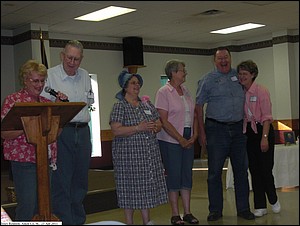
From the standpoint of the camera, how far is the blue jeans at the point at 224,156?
351 centimetres

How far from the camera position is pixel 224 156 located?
11.7 ft

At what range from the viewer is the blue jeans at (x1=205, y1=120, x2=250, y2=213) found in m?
3.51

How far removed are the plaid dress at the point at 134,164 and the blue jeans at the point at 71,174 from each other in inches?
9.4

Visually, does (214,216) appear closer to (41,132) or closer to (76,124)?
(76,124)

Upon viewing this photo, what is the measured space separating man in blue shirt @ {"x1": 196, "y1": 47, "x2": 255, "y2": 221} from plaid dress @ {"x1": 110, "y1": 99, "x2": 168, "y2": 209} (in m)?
0.57

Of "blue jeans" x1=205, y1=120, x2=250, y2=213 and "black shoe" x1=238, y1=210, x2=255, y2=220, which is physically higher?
"blue jeans" x1=205, y1=120, x2=250, y2=213

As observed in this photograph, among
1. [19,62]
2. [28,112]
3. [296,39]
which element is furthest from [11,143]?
[19,62]

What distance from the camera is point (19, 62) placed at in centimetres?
725

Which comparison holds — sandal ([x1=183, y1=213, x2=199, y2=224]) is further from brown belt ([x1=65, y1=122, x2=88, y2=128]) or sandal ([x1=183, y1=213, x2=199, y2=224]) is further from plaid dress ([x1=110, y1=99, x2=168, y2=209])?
brown belt ([x1=65, y1=122, x2=88, y2=128])

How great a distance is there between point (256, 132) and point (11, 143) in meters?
1.83

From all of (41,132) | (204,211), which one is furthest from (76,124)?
(204,211)

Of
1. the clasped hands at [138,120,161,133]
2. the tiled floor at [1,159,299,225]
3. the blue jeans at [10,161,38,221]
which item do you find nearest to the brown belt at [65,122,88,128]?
the clasped hands at [138,120,161,133]

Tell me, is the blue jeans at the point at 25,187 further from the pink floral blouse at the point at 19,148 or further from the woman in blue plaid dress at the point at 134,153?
the woman in blue plaid dress at the point at 134,153

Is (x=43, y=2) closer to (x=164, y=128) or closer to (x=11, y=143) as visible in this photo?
(x=11, y=143)
